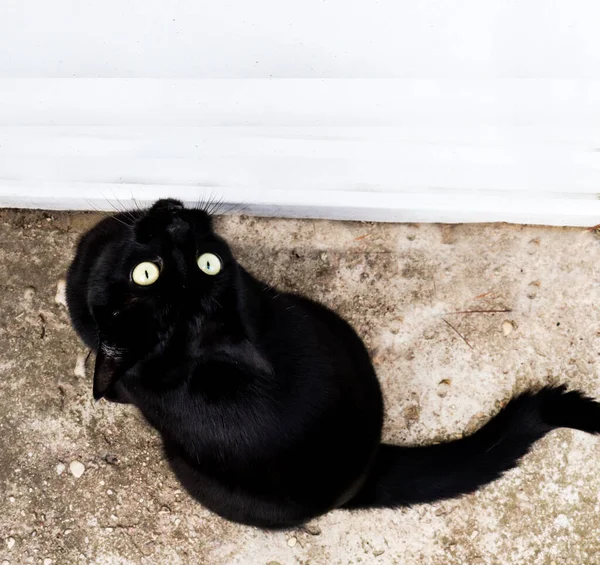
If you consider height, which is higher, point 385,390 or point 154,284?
point 154,284

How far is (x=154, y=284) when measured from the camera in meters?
1.37

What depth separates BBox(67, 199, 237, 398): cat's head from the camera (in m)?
1.30

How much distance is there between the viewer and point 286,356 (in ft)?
5.15

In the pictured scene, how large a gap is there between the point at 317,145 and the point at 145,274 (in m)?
0.64

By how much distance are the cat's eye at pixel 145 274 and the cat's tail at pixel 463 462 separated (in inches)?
39.9

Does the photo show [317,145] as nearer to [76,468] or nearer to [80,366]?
[80,366]

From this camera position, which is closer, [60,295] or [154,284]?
[154,284]

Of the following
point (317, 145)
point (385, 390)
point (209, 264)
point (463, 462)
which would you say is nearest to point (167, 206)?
point (209, 264)

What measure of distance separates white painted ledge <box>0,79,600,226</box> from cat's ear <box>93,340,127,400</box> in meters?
0.66

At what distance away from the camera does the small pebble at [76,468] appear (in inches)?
79.3

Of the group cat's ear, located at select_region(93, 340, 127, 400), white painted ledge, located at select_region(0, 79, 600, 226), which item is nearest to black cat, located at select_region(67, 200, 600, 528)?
cat's ear, located at select_region(93, 340, 127, 400)

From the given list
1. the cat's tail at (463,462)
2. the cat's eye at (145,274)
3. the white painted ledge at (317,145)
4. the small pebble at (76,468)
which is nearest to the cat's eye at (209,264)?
the cat's eye at (145,274)

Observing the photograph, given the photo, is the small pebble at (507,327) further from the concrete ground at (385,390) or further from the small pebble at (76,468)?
the small pebble at (76,468)

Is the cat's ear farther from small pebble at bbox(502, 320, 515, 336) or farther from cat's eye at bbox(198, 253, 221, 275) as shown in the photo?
small pebble at bbox(502, 320, 515, 336)
